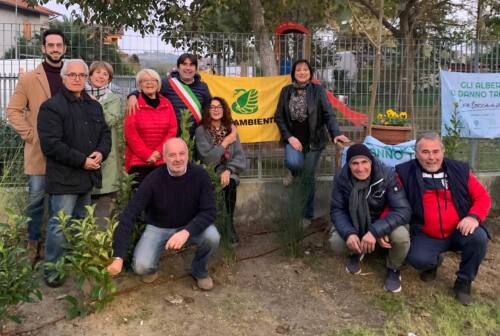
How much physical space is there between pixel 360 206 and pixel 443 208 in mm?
645

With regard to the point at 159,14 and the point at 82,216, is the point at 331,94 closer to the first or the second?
the point at 159,14

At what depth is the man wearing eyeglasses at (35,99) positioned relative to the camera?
4137 mm

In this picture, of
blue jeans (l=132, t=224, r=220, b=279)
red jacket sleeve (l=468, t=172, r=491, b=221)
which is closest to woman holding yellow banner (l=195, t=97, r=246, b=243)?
blue jeans (l=132, t=224, r=220, b=279)

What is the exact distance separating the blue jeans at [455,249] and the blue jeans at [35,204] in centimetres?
299

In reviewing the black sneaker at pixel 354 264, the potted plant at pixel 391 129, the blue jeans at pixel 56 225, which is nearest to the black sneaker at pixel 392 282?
the black sneaker at pixel 354 264

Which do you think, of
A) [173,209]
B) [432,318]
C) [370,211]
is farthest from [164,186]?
[432,318]

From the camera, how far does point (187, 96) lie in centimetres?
496

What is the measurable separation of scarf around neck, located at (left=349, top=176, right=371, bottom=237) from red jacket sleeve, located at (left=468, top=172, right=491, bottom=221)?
0.78m

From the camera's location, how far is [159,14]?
282 inches

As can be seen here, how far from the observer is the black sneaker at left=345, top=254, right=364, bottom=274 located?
15.0 feet

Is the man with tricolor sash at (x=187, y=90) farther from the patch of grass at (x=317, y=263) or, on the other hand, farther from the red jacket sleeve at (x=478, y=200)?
the red jacket sleeve at (x=478, y=200)

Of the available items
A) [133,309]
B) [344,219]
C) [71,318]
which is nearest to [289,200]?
[344,219]

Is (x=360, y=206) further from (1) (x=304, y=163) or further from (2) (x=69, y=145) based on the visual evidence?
(2) (x=69, y=145)

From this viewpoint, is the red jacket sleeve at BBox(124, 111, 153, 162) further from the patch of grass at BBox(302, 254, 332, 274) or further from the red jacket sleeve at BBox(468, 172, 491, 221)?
the red jacket sleeve at BBox(468, 172, 491, 221)
